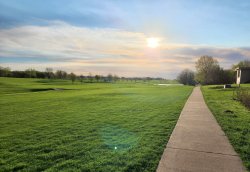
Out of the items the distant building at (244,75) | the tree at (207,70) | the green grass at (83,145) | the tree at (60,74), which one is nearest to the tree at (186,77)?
the tree at (207,70)

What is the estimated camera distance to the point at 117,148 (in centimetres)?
527

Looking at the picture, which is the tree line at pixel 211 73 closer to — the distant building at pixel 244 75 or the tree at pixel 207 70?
the tree at pixel 207 70

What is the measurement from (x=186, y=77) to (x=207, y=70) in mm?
22222

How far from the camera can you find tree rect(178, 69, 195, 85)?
85.1m

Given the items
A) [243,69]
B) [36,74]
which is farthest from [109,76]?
[243,69]

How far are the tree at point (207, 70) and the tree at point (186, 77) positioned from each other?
19.1m

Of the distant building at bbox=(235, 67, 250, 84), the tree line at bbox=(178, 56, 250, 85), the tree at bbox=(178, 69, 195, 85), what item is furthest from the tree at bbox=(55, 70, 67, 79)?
the distant building at bbox=(235, 67, 250, 84)

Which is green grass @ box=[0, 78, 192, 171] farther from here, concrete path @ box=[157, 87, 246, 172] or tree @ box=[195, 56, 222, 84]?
tree @ box=[195, 56, 222, 84]

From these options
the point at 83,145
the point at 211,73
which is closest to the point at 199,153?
the point at 83,145

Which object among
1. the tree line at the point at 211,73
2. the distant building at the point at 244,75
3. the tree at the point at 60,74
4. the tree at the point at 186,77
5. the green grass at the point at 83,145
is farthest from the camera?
the tree at the point at 60,74

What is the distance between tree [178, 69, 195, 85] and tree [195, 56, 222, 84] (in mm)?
19119

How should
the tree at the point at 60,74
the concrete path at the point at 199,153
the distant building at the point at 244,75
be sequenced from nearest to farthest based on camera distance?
→ 1. the concrete path at the point at 199,153
2. the distant building at the point at 244,75
3. the tree at the point at 60,74

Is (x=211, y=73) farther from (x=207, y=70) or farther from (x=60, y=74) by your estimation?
(x=60, y=74)

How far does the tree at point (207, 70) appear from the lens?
2451 inches
